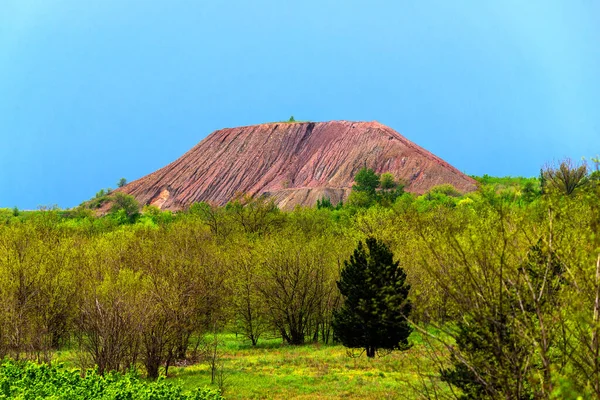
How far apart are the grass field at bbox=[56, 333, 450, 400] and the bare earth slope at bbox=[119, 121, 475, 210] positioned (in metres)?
86.7

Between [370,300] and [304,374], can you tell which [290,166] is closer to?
[370,300]

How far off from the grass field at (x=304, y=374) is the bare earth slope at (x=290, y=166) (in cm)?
8670

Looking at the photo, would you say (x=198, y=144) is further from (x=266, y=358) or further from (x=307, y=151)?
(x=266, y=358)

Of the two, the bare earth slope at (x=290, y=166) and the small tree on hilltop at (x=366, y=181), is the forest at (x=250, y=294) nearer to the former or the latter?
the small tree on hilltop at (x=366, y=181)

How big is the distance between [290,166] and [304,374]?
376 ft

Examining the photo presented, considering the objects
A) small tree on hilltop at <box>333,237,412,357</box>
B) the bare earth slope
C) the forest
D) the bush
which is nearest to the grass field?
the forest

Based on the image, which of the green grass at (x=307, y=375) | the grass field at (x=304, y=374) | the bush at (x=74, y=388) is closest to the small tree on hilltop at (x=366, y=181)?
the grass field at (x=304, y=374)

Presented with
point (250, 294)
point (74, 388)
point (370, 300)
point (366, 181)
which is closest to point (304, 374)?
point (370, 300)

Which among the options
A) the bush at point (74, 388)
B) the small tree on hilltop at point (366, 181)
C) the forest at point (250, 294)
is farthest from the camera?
the small tree on hilltop at point (366, 181)

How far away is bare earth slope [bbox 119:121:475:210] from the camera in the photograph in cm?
12294

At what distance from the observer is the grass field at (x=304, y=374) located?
69.1 feet

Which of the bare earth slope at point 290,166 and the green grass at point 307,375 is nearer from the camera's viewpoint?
the green grass at point 307,375

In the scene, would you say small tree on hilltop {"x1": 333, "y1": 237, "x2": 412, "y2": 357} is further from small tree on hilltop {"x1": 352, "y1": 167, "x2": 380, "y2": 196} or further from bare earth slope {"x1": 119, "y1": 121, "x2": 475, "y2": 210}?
bare earth slope {"x1": 119, "y1": 121, "x2": 475, "y2": 210}

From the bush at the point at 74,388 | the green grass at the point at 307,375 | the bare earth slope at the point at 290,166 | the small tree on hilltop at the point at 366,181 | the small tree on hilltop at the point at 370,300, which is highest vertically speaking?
the bare earth slope at the point at 290,166
